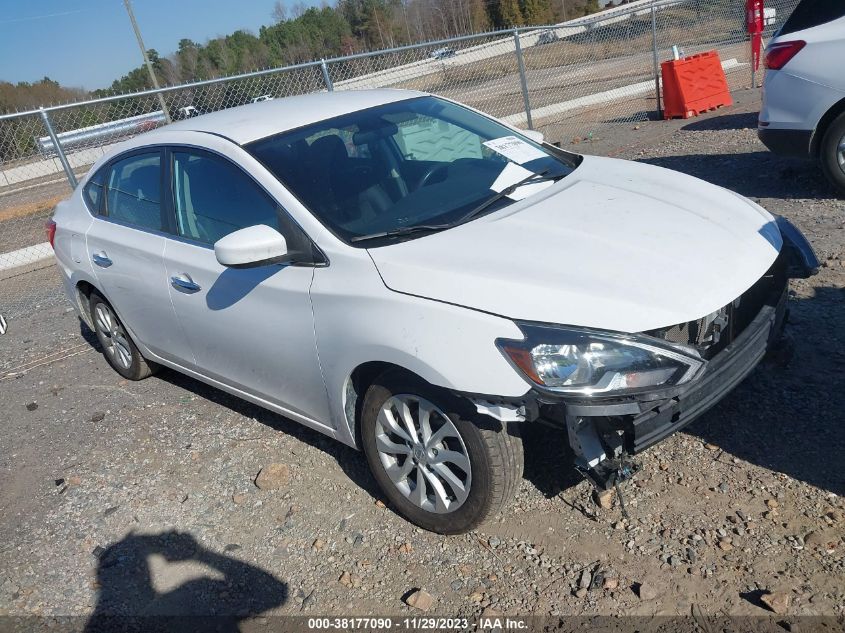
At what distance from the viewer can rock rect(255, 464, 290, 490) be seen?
12.5 ft

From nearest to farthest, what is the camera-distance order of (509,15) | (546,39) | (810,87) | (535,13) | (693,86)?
(810,87) → (693,86) → (546,39) → (535,13) → (509,15)

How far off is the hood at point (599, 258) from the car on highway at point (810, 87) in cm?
324

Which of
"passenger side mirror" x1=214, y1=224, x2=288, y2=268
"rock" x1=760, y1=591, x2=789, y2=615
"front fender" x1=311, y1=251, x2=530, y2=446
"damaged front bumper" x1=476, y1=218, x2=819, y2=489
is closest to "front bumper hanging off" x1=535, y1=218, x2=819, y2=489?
"damaged front bumper" x1=476, y1=218, x2=819, y2=489

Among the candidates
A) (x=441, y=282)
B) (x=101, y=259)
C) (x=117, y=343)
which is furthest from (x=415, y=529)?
(x=117, y=343)

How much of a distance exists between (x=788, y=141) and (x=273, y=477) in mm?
5231

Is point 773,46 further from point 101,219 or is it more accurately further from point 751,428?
point 101,219

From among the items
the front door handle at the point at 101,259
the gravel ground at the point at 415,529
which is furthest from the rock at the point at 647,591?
the front door handle at the point at 101,259

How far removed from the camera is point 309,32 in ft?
205

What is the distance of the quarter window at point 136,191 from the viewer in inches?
166

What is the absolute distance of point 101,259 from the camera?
4711 millimetres

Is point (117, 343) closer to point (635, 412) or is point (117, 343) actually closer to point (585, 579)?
point (585, 579)

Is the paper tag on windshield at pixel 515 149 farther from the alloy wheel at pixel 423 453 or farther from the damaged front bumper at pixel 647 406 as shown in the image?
the alloy wheel at pixel 423 453

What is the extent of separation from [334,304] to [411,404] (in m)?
0.54

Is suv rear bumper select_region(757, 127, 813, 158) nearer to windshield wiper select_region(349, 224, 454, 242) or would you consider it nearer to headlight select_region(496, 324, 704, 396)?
windshield wiper select_region(349, 224, 454, 242)
